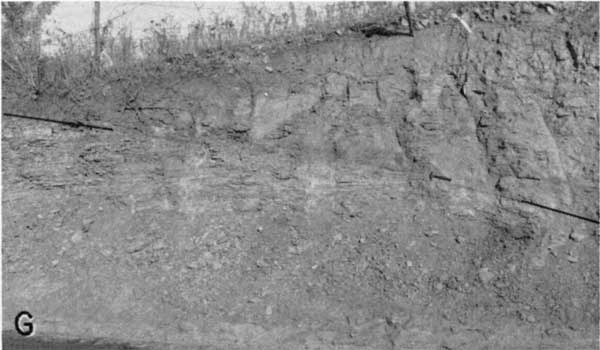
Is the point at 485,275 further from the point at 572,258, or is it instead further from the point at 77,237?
the point at 77,237

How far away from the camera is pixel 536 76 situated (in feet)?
32.3

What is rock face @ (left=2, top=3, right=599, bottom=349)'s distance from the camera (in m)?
8.80

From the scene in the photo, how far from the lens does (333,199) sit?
32.1ft

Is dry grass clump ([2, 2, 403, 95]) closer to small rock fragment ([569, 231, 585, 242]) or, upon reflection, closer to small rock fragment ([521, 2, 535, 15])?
small rock fragment ([521, 2, 535, 15])

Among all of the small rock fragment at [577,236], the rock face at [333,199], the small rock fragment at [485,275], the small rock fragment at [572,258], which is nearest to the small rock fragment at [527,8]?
the rock face at [333,199]

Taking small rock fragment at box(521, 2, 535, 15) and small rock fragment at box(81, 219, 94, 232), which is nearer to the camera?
small rock fragment at box(521, 2, 535, 15)

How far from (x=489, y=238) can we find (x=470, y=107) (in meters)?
1.80

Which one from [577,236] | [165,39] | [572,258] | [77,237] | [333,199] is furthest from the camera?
[165,39]

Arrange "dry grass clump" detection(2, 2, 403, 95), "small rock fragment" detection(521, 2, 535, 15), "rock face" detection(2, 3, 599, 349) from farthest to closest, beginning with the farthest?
1. "dry grass clump" detection(2, 2, 403, 95)
2. "small rock fragment" detection(521, 2, 535, 15)
3. "rock face" detection(2, 3, 599, 349)

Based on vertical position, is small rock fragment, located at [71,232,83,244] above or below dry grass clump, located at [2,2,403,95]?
below

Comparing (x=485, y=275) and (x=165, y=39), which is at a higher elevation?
(x=165, y=39)

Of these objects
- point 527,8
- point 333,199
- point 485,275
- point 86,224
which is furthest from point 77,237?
point 527,8

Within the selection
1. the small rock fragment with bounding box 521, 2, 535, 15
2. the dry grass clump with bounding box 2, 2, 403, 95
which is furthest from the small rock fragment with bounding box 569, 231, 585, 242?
the dry grass clump with bounding box 2, 2, 403, 95

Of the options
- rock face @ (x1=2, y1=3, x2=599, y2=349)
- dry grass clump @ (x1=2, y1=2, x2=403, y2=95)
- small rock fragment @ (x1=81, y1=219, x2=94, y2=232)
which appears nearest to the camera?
rock face @ (x1=2, y1=3, x2=599, y2=349)
